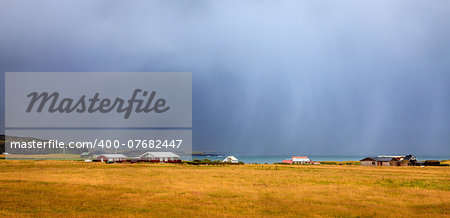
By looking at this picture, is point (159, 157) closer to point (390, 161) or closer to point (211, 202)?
point (390, 161)

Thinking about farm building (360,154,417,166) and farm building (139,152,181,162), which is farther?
farm building (139,152,181,162)

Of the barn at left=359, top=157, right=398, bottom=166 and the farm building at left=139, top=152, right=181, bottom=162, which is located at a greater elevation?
the farm building at left=139, top=152, right=181, bottom=162

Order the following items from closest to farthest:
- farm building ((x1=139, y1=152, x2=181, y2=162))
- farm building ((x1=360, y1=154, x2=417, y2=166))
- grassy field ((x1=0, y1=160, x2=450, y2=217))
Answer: grassy field ((x1=0, y1=160, x2=450, y2=217))
farm building ((x1=360, y1=154, x2=417, y2=166))
farm building ((x1=139, y1=152, x2=181, y2=162))

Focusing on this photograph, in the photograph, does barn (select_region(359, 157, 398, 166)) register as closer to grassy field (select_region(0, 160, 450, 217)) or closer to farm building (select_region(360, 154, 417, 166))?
farm building (select_region(360, 154, 417, 166))

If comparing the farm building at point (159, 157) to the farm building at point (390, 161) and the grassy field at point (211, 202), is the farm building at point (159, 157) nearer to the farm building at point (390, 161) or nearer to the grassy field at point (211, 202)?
the farm building at point (390, 161)

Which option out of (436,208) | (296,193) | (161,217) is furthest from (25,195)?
(436,208)

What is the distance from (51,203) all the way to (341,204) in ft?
66.6

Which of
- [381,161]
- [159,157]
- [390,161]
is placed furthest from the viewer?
[159,157]

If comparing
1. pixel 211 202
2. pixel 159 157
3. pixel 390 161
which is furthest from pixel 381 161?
pixel 211 202

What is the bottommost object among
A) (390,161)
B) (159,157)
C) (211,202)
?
(211,202)

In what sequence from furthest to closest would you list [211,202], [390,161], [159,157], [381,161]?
1. [159,157]
2. [381,161]
3. [390,161]
4. [211,202]

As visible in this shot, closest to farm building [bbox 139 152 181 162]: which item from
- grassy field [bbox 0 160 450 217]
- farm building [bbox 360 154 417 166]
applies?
farm building [bbox 360 154 417 166]

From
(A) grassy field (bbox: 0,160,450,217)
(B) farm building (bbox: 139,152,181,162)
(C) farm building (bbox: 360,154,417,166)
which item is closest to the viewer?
(A) grassy field (bbox: 0,160,450,217)

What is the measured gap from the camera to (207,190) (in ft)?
106
